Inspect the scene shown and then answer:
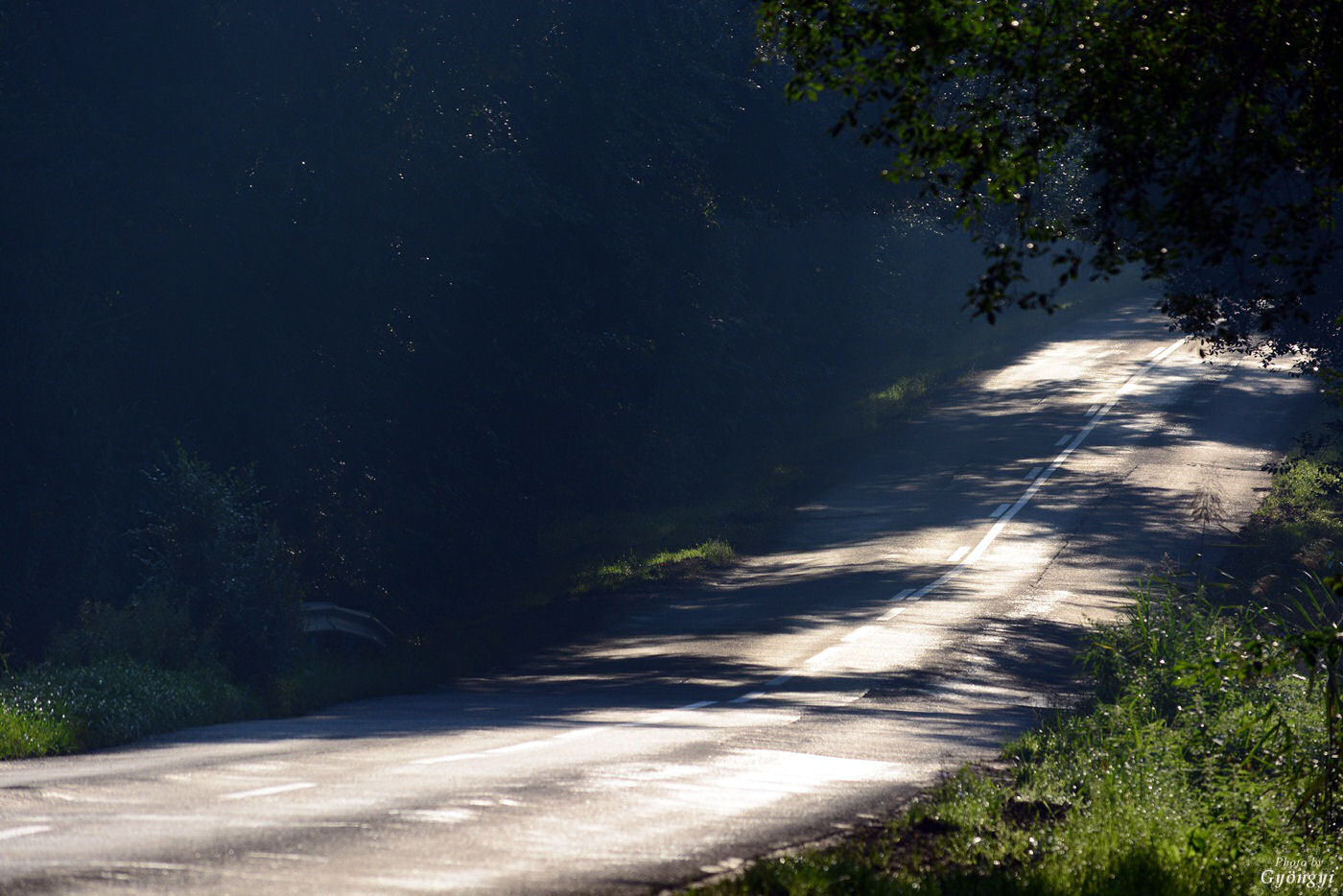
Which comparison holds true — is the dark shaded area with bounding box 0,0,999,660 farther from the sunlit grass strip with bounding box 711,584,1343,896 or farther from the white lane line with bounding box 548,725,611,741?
the sunlit grass strip with bounding box 711,584,1343,896

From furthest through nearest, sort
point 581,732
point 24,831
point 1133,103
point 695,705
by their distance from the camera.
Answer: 1. point 695,705
2. point 581,732
3. point 24,831
4. point 1133,103

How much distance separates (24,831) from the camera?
7.65 metres

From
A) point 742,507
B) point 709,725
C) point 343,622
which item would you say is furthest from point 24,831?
point 742,507

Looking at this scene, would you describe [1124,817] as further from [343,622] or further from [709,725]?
[343,622]

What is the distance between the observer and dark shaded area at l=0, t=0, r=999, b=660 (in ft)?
62.8

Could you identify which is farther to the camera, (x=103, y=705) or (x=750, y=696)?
(x=750, y=696)

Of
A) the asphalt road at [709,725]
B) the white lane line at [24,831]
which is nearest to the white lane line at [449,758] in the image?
the asphalt road at [709,725]

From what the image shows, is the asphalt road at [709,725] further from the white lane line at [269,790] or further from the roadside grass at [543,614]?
the roadside grass at [543,614]

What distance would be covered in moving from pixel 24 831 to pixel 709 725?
621 centimetres

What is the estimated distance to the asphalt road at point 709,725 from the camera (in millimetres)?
7215

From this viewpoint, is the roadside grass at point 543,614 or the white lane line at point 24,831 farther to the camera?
the roadside grass at point 543,614

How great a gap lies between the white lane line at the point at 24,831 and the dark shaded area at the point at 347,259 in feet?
37.9

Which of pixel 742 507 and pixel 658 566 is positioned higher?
pixel 742 507

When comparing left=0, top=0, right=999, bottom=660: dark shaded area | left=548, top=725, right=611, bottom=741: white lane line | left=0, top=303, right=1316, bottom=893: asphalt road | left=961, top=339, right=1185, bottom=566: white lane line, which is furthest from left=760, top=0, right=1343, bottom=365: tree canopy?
left=961, top=339, right=1185, bottom=566: white lane line
